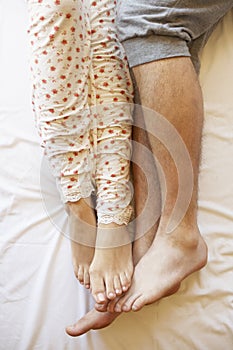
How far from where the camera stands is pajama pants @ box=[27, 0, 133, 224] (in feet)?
3.53

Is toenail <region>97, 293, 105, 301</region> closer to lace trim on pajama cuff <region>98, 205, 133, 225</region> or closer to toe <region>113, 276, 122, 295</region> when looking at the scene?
toe <region>113, 276, 122, 295</region>

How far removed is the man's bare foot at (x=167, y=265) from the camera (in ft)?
3.45

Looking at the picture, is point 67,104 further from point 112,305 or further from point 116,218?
point 112,305

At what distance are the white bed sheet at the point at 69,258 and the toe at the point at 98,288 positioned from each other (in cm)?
4

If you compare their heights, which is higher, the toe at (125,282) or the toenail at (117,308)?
the toe at (125,282)

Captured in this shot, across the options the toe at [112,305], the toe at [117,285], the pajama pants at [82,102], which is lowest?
the toe at [112,305]

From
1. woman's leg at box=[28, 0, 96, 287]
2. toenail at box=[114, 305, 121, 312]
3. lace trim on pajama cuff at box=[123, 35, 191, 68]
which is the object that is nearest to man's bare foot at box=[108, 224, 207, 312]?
toenail at box=[114, 305, 121, 312]

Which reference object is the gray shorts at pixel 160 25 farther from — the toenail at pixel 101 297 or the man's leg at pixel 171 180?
the toenail at pixel 101 297

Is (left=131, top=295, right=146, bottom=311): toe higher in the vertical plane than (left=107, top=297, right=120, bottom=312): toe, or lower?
higher

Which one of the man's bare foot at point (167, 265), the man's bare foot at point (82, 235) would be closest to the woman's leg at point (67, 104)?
the man's bare foot at point (82, 235)

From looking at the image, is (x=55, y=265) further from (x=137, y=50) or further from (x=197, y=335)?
(x=137, y=50)

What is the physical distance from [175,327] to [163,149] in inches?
14.2

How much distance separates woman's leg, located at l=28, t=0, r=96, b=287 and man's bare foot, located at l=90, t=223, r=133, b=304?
0.02m

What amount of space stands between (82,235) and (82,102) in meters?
0.28
